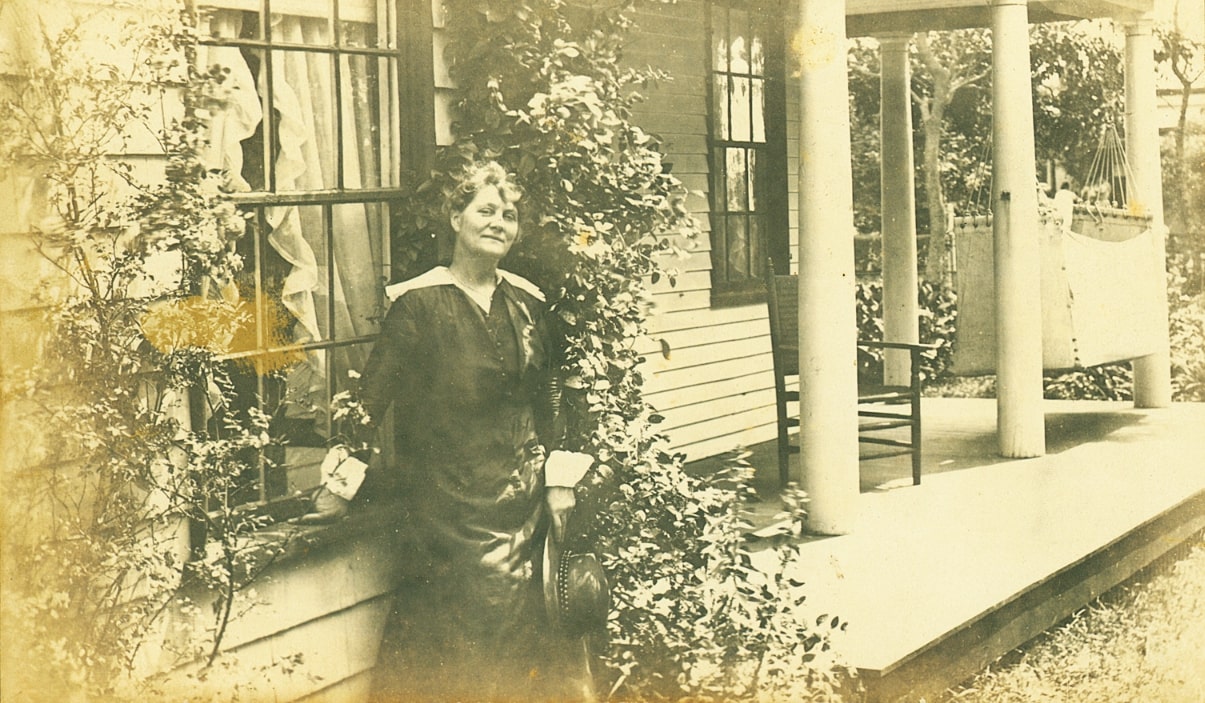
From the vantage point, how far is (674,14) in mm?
6789

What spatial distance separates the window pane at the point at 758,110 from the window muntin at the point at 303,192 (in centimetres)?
417

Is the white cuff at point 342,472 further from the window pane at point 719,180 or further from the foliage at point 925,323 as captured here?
the foliage at point 925,323

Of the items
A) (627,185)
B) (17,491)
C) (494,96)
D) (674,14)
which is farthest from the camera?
(674,14)

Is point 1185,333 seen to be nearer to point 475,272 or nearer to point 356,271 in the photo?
point 475,272

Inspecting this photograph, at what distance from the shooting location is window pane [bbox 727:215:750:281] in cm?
750

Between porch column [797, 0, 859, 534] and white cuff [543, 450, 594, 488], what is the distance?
125cm

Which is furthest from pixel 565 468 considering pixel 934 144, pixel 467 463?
pixel 934 144

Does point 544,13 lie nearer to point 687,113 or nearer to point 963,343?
point 687,113

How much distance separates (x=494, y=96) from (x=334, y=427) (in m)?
1.15

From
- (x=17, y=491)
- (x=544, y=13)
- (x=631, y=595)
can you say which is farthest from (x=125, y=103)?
(x=631, y=595)

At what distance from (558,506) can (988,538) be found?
6.98ft

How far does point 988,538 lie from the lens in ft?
17.3

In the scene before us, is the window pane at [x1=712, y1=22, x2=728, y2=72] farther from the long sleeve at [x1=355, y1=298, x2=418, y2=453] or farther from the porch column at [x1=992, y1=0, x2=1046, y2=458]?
the long sleeve at [x1=355, y1=298, x2=418, y2=453]

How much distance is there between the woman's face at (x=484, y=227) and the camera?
3.90 meters
